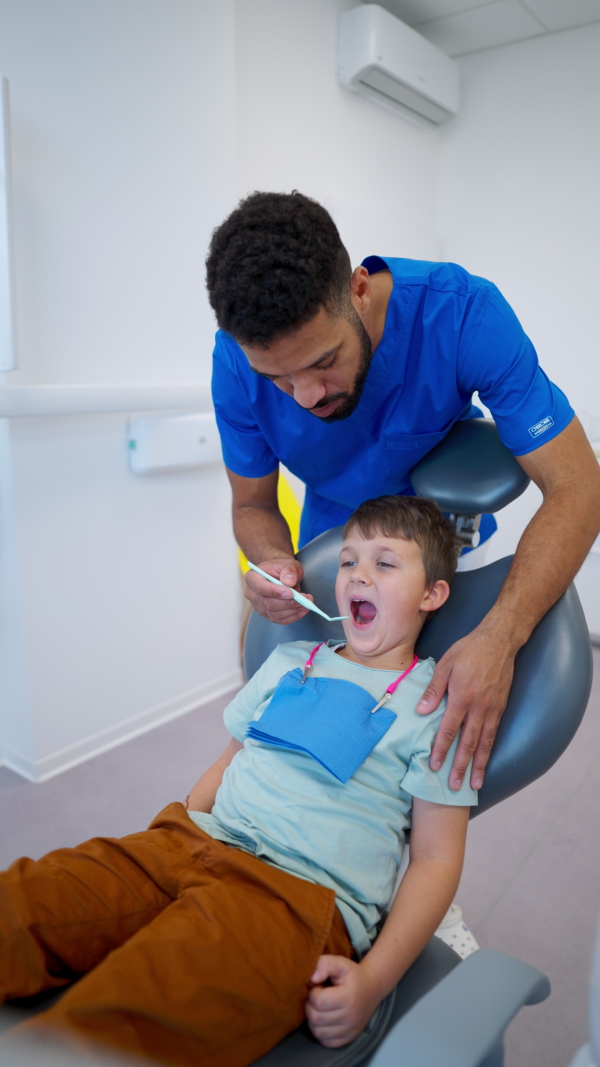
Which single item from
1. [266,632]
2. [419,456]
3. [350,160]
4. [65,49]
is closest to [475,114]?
[350,160]

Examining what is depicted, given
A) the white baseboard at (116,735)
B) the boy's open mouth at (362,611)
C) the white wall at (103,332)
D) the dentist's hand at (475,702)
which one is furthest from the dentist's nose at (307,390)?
the white baseboard at (116,735)

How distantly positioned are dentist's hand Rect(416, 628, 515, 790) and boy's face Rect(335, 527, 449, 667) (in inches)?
6.5

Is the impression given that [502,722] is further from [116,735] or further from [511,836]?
[116,735]

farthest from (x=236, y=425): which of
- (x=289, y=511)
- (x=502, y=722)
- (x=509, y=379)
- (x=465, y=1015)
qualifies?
(x=289, y=511)

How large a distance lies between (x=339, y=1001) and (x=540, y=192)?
11.0ft

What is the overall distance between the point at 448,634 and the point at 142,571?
1.41 metres

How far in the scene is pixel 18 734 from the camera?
7.13ft

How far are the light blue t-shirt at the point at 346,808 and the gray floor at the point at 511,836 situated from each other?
70cm

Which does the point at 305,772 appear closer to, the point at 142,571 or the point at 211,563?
the point at 142,571

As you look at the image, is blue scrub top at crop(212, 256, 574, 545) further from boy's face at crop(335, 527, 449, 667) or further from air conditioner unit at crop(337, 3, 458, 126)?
air conditioner unit at crop(337, 3, 458, 126)

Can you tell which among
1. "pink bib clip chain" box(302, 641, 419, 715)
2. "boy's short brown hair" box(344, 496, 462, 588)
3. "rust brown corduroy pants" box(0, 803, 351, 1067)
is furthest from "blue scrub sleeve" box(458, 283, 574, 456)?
"rust brown corduroy pants" box(0, 803, 351, 1067)

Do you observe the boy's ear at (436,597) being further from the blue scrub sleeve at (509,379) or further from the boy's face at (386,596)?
the blue scrub sleeve at (509,379)

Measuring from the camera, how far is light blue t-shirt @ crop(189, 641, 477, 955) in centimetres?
93

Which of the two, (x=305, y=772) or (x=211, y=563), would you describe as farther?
(x=211, y=563)
